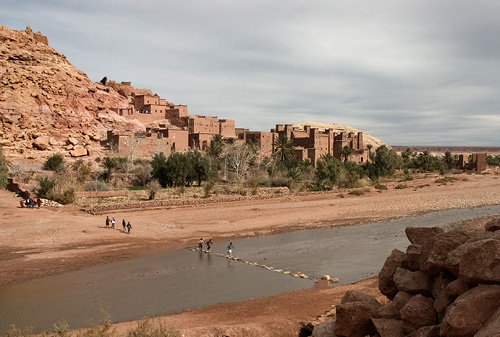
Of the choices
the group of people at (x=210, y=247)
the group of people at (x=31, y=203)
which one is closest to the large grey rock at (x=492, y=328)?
the group of people at (x=210, y=247)

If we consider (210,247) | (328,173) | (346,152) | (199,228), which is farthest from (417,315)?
(346,152)

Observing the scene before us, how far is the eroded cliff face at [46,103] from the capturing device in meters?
48.6

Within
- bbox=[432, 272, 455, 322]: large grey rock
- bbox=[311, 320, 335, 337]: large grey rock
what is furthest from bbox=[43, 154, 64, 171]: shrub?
bbox=[432, 272, 455, 322]: large grey rock

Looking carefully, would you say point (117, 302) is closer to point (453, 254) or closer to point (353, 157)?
point (453, 254)

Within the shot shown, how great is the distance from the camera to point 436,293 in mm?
6375

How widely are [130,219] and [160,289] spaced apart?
1364cm

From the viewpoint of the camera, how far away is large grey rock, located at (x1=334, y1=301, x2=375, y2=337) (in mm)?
6863

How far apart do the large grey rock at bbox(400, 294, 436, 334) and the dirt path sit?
374cm

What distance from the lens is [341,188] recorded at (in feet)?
153

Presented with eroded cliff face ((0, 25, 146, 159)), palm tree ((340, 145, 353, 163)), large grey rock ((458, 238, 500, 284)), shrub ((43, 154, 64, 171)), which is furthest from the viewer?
palm tree ((340, 145, 353, 163))

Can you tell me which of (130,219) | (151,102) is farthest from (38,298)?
(151,102)

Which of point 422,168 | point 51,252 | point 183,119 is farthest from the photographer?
point 422,168

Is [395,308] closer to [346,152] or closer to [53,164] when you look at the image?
[53,164]

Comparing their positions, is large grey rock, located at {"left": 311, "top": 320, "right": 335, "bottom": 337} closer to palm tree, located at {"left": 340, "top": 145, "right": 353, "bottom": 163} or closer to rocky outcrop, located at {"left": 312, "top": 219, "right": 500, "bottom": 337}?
rocky outcrop, located at {"left": 312, "top": 219, "right": 500, "bottom": 337}
